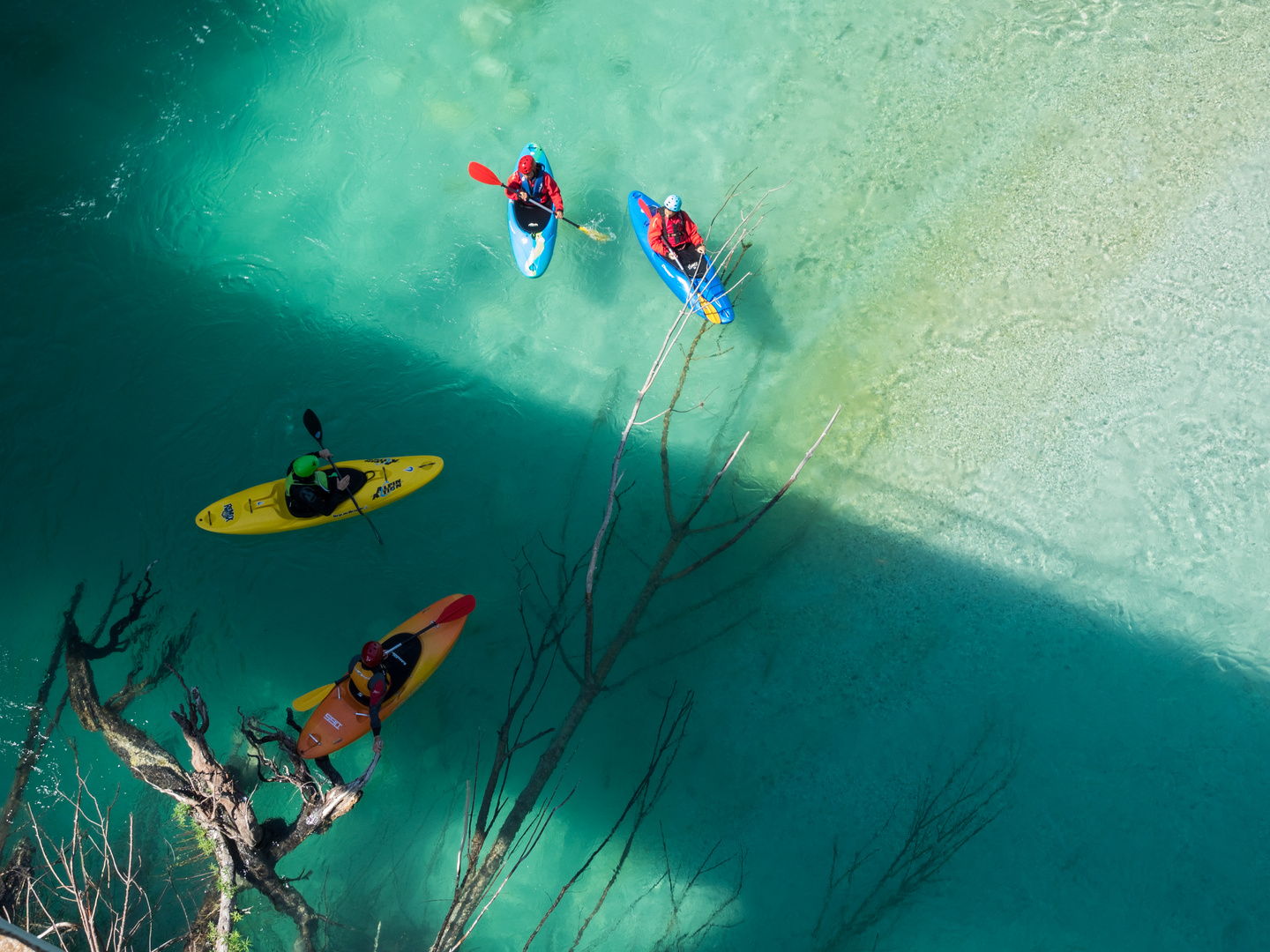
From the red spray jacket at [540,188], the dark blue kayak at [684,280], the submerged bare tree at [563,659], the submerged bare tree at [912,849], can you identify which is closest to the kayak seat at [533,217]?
the red spray jacket at [540,188]

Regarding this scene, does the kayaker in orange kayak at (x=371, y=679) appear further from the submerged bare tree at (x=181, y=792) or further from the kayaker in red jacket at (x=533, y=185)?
the kayaker in red jacket at (x=533, y=185)

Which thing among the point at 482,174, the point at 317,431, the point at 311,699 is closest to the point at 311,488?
the point at 317,431

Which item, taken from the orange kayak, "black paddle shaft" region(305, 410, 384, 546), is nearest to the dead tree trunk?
the orange kayak

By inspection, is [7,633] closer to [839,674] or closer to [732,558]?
[732,558]

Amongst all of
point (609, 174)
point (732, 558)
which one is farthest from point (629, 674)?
point (609, 174)

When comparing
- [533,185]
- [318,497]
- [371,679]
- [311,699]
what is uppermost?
[533,185]

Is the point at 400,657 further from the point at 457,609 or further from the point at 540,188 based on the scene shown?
the point at 540,188
